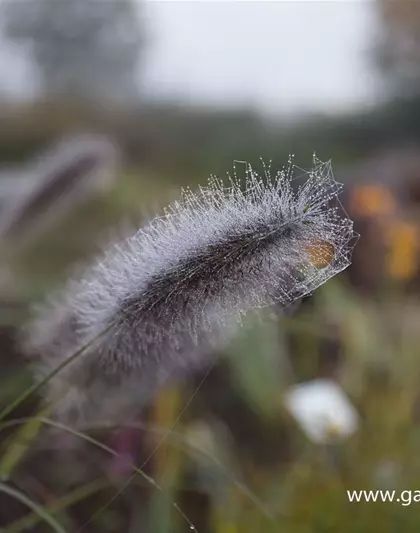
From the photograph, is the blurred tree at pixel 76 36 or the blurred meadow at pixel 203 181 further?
the blurred tree at pixel 76 36

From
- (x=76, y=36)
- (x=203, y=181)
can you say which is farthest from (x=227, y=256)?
(x=76, y=36)

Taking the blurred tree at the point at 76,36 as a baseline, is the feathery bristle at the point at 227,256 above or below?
below

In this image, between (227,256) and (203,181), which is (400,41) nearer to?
(203,181)

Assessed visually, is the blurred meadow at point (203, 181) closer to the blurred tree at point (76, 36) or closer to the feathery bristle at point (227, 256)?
the blurred tree at point (76, 36)

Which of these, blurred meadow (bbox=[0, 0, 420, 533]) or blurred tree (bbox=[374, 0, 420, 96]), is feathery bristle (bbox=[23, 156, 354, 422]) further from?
blurred tree (bbox=[374, 0, 420, 96])

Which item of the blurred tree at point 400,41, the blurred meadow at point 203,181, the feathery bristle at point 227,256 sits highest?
the blurred tree at point 400,41

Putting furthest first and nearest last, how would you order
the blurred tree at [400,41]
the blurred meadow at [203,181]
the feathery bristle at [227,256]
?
1. the blurred tree at [400,41]
2. the blurred meadow at [203,181]
3. the feathery bristle at [227,256]

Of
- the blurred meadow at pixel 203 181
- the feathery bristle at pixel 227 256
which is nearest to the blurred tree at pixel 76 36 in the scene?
the blurred meadow at pixel 203 181

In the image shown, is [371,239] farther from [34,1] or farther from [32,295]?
[34,1]

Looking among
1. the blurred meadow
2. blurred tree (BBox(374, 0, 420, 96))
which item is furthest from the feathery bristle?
blurred tree (BBox(374, 0, 420, 96))
